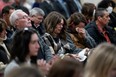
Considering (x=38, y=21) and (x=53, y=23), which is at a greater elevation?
(x=53, y=23)

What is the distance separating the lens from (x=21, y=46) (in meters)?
6.16

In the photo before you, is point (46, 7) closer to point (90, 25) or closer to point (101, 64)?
point (90, 25)

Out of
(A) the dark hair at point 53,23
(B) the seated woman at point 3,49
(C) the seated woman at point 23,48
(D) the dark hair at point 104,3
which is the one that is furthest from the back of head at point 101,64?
(D) the dark hair at point 104,3

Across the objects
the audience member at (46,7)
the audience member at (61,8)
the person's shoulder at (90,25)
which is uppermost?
the person's shoulder at (90,25)

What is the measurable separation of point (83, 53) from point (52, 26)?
743 mm

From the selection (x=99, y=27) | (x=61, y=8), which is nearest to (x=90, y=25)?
(x=99, y=27)

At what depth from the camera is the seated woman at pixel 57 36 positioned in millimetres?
8531

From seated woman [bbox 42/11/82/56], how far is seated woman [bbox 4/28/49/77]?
85.2 inches

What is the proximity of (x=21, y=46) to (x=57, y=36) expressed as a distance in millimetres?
2689

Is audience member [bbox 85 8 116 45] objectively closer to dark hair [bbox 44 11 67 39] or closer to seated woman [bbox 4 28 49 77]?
dark hair [bbox 44 11 67 39]

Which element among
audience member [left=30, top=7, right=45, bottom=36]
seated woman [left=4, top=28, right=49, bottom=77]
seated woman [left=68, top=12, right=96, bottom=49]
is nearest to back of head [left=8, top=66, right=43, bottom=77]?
seated woman [left=4, top=28, right=49, bottom=77]

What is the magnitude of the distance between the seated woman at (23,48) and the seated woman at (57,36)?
216 centimetres

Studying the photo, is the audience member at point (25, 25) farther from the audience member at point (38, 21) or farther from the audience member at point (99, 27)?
the audience member at point (99, 27)

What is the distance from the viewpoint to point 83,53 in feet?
28.2
